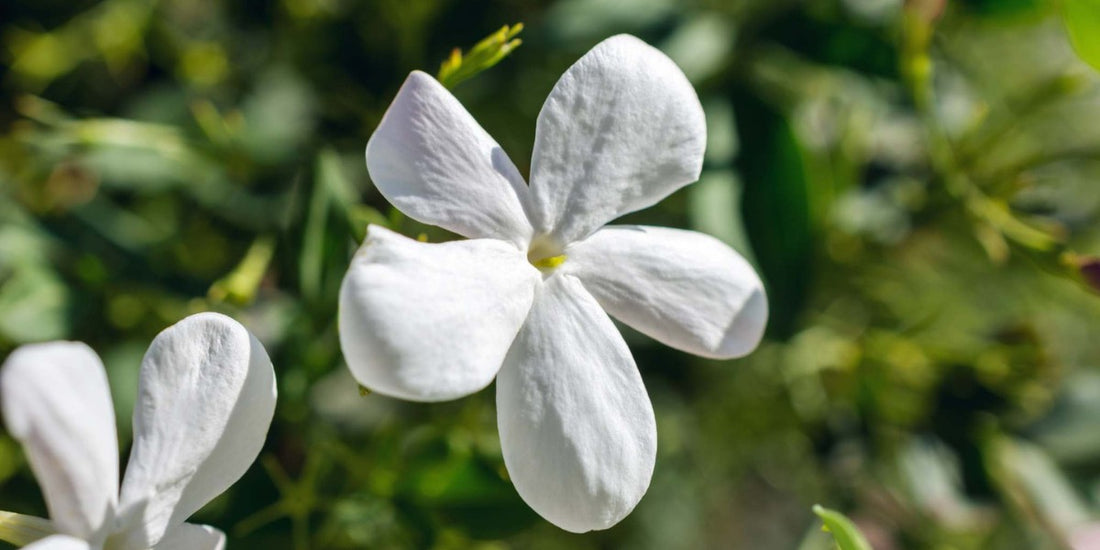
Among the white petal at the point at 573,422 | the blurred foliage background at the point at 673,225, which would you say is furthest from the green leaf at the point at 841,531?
the blurred foliage background at the point at 673,225

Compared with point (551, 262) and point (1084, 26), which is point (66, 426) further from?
point (1084, 26)

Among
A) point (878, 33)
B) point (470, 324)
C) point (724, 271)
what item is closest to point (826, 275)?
point (878, 33)

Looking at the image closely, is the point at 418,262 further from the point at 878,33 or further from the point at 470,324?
the point at 878,33

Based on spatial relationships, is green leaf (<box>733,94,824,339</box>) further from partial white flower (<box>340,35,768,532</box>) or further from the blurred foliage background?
partial white flower (<box>340,35,768,532</box>)

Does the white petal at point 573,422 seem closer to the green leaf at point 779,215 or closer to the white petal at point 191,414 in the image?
the white petal at point 191,414

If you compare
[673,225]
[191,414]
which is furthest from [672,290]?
[673,225]

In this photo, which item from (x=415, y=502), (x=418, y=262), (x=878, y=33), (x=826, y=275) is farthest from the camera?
(x=826, y=275)

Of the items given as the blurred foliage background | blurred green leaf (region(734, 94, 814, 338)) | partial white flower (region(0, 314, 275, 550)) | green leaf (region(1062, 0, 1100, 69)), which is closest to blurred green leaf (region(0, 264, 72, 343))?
the blurred foliage background
